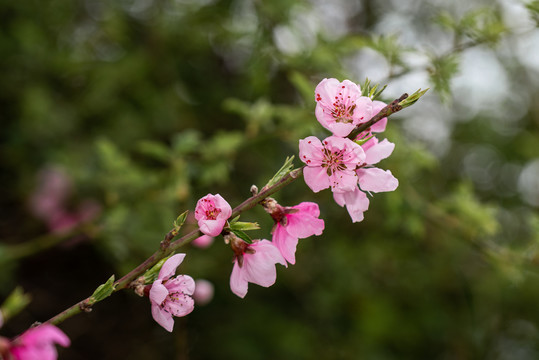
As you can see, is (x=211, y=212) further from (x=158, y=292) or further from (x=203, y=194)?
(x=203, y=194)

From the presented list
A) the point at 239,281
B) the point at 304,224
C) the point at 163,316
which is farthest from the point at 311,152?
the point at 163,316

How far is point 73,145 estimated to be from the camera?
2854 millimetres

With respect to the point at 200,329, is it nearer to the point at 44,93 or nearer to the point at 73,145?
the point at 73,145

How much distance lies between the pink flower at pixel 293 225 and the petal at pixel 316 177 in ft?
0.14

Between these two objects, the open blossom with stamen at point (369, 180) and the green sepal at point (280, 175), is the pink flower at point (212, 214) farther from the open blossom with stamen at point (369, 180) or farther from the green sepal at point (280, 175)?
the open blossom with stamen at point (369, 180)

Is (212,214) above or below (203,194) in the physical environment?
below

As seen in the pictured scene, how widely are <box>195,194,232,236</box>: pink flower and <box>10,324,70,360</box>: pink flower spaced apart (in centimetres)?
28

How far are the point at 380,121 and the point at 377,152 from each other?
0.21 feet

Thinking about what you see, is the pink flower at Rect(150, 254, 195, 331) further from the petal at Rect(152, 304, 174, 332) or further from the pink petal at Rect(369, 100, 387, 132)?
the pink petal at Rect(369, 100, 387, 132)

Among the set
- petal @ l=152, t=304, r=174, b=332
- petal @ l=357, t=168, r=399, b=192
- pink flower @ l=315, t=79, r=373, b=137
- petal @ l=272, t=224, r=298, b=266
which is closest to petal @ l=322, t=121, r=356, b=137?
pink flower @ l=315, t=79, r=373, b=137

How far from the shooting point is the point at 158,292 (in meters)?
0.84

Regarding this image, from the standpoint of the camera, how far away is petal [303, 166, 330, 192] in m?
0.88

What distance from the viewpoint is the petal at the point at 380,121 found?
89cm

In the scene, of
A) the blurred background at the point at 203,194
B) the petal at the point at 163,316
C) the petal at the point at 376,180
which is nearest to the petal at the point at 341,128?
the petal at the point at 376,180
